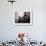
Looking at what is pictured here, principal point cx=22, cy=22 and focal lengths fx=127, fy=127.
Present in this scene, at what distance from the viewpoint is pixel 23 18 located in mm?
5137

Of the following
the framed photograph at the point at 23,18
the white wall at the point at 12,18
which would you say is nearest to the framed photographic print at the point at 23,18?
the framed photograph at the point at 23,18

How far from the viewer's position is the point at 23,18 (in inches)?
202

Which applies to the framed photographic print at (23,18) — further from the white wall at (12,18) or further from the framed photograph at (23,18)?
the white wall at (12,18)

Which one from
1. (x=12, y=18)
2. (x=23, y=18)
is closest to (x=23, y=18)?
(x=23, y=18)

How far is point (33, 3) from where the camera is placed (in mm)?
5102

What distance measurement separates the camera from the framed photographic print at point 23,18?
5090 millimetres

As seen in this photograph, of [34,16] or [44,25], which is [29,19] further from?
[44,25]

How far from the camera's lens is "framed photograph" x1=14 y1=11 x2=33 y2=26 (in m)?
5.09

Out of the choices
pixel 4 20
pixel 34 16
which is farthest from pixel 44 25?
pixel 4 20

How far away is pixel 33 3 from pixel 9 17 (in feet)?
3.67

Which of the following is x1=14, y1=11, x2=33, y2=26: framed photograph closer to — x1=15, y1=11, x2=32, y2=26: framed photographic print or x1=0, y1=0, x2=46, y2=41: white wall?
x1=15, y1=11, x2=32, y2=26: framed photographic print

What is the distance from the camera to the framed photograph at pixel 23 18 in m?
5.09

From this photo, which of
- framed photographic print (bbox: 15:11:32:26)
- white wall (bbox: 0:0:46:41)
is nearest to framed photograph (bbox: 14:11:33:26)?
framed photographic print (bbox: 15:11:32:26)

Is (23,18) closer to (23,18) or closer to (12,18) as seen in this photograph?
(23,18)
